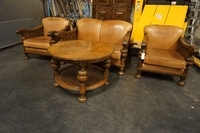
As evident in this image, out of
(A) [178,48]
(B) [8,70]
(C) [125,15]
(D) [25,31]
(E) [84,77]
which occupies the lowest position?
(B) [8,70]

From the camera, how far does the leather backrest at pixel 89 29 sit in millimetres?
2760

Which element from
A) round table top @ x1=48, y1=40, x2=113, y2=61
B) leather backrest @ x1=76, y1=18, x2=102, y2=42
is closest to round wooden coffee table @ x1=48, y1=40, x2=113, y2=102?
round table top @ x1=48, y1=40, x2=113, y2=61

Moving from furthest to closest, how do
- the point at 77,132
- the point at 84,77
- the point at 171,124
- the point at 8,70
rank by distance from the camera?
the point at 8,70, the point at 84,77, the point at 171,124, the point at 77,132

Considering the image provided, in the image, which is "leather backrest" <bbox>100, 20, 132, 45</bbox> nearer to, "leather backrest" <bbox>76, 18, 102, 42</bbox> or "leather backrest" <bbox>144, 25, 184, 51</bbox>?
"leather backrest" <bbox>76, 18, 102, 42</bbox>

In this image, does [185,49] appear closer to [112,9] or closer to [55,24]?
[112,9]

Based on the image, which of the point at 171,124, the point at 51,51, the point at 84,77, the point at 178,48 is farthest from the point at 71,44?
the point at 178,48

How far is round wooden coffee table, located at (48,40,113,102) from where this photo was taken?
5.32 feet

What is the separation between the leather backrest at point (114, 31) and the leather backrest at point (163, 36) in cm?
40

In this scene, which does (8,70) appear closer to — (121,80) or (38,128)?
(38,128)

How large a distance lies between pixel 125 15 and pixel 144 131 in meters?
2.99

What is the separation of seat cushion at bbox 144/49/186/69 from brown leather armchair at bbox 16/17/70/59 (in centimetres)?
173

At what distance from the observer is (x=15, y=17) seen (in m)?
3.74

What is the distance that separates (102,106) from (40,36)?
2.35 m

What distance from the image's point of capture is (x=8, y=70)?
249 cm
